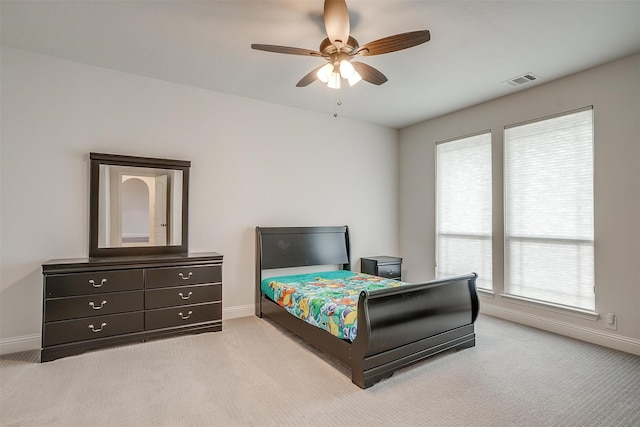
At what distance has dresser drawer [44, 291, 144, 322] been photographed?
2.88 metres

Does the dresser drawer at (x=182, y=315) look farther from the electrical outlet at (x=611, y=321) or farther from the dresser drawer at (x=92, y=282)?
the electrical outlet at (x=611, y=321)

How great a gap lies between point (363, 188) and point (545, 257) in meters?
2.65

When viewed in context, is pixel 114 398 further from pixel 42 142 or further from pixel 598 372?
pixel 598 372

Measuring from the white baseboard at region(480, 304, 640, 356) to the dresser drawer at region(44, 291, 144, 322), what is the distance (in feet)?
13.8

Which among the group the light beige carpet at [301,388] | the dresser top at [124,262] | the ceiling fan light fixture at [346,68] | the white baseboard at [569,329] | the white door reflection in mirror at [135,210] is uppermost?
the ceiling fan light fixture at [346,68]

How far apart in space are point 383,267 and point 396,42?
3.36 meters

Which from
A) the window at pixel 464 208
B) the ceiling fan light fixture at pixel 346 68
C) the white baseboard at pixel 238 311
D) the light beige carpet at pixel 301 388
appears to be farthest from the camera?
the window at pixel 464 208

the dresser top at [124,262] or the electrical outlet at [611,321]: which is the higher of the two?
the dresser top at [124,262]

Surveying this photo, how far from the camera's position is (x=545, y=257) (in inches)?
150

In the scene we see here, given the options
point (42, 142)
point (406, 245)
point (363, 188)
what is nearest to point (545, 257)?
point (406, 245)

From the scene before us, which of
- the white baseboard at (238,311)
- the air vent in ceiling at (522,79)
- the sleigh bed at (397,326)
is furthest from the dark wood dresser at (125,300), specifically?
the air vent in ceiling at (522,79)

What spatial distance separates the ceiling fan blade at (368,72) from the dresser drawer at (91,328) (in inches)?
120

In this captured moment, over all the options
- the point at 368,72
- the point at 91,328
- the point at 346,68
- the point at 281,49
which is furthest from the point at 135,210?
the point at 368,72

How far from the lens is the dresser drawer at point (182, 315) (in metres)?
3.30
